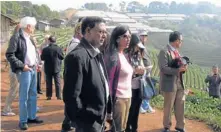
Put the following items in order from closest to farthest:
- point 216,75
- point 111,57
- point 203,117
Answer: point 111,57, point 203,117, point 216,75

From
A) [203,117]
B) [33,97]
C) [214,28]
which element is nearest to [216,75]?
[203,117]

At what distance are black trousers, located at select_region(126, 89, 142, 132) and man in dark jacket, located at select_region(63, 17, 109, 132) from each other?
2075 mm

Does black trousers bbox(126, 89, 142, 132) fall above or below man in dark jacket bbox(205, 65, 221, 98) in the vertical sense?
above

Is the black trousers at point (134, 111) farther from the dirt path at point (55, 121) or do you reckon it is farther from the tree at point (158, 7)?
the tree at point (158, 7)

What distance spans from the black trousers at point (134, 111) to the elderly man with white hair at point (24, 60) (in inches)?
58.8

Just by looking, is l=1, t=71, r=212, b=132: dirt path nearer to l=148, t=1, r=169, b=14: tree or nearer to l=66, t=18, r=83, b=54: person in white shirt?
l=66, t=18, r=83, b=54: person in white shirt

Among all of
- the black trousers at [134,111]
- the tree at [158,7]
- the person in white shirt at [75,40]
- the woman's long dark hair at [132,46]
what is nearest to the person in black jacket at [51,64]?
the person in white shirt at [75,40]

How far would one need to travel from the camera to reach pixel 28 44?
5.30 metres

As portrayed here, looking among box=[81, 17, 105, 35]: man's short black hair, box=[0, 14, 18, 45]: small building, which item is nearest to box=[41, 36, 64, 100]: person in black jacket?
box=[81, 17, 105, 35]: man's short black hair

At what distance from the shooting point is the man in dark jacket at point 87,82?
114 inches

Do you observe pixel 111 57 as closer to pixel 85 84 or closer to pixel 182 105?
pixel 85 84

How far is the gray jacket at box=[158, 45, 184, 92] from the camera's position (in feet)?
18.0

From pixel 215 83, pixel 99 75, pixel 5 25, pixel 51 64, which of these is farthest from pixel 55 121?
pixel 5 25

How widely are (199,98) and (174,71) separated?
414 cm
